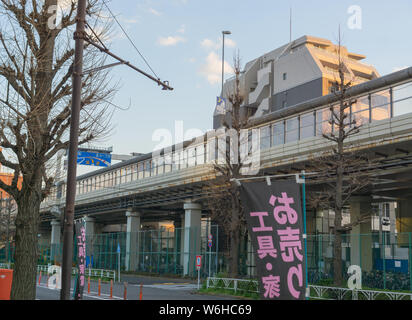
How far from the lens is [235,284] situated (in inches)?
1049

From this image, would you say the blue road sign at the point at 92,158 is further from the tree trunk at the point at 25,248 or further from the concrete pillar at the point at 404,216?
the concrete pillar at the point at 404,216

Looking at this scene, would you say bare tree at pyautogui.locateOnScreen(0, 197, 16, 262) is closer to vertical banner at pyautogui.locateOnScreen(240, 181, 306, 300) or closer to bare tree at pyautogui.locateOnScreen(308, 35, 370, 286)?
bare tree at pyautogui.locateOnScreen(308, 35, 370, 286)

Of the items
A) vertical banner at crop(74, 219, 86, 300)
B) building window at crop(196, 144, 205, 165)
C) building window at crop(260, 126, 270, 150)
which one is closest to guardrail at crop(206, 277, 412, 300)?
vertical banner at crop(74, 219, 86, 300)

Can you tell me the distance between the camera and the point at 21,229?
12086 millimetres

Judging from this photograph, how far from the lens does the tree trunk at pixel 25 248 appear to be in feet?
39.3

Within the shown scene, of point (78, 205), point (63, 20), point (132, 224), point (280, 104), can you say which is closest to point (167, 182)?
point (132, 224)

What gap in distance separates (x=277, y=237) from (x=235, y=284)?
18.9 meters

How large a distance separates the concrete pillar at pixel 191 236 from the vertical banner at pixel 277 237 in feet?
118

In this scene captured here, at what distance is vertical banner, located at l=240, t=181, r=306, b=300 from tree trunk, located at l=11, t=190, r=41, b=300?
5.81 meters

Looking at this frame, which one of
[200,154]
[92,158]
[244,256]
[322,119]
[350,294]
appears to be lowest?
[350,294]

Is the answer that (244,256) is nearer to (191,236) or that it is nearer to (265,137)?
(191,236)

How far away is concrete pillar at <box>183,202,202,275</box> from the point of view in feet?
147

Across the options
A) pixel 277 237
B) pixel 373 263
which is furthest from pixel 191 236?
pixel 277 237

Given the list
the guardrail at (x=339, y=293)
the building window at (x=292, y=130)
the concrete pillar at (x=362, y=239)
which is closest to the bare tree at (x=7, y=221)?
the building window at (x=292, y=130)
